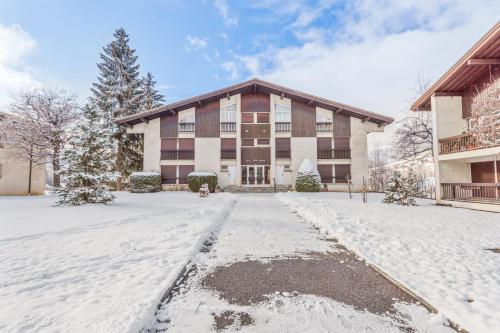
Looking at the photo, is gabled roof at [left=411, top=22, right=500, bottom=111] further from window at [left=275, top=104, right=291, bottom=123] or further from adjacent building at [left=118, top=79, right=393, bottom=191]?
window at [left=275, top=104, right=291, bottom=123]

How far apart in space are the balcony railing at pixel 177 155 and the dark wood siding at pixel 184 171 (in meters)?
0.89

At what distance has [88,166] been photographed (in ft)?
37.8

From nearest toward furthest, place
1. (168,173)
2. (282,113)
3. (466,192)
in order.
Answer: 1. (466,192)
2. (168,173)
3. (282,113)

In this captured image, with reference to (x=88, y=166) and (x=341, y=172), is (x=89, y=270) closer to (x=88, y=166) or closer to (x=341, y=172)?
(x=88, y=166)

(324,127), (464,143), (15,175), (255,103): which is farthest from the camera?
(255,103)

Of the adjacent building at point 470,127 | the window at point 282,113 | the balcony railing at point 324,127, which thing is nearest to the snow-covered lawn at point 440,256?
the adjacent building at point 470,127

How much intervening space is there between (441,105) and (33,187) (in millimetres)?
31764

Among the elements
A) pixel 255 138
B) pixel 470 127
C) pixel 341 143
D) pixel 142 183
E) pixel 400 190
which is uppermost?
pixel 255 138

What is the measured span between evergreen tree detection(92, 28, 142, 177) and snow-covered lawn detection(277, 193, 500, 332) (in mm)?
23420

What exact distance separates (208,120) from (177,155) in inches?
183

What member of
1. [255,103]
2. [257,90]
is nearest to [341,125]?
[255,103]

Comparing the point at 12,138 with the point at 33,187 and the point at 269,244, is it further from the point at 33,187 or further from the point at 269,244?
the point at 269,244

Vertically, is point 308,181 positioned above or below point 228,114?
below

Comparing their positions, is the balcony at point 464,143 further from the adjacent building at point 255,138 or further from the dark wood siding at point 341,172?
the dark wood siding at point 341,172
